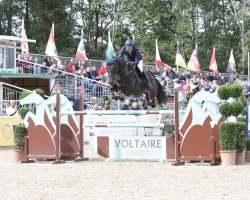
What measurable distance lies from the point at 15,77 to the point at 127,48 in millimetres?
13939

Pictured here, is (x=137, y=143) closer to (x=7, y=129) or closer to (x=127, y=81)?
(x=127, y=81)

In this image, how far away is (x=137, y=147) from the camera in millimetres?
16094

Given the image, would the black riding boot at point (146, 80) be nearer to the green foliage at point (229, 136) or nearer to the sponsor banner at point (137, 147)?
the sponsor banner at point (137, 147)

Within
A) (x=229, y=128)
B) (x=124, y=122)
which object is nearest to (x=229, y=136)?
(x=229, y=128)

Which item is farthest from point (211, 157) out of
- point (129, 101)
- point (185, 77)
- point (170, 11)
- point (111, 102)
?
point (170, 11)

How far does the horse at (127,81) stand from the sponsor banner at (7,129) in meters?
6.03

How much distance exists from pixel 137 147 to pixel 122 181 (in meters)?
4.03

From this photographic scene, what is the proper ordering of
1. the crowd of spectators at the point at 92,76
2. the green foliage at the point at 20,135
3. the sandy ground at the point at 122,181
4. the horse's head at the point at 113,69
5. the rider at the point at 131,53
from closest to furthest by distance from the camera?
the sandy ground at the point at 122,181
the horse's head at the point at 113,69
the rider at the point at 131,53
the green foliage at the point at 20,135
the crowd of spectators at the point at 92,76

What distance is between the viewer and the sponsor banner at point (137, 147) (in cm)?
1579

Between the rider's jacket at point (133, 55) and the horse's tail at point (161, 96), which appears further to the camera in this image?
the horse's tail at point (161, 96)

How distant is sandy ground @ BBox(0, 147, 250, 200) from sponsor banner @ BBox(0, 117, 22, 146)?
17.7 feet

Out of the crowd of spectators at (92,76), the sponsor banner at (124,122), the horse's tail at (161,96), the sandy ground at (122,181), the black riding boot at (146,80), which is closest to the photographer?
the sandy ground at (122,181)

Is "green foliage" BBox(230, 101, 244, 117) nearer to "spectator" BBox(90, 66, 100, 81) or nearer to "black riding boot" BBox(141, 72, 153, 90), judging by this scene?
"black riding boot" BBox(141, 72, 153, 90)

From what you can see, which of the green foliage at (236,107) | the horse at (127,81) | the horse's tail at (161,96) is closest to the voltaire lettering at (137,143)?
the horse at (127,81)
